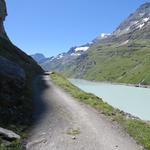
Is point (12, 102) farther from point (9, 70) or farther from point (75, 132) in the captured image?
point (75, 132)

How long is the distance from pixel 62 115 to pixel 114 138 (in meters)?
8.05

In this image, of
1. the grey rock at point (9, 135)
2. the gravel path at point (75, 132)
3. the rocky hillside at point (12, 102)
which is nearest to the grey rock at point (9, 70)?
the rocky hillside at point (12, 102)

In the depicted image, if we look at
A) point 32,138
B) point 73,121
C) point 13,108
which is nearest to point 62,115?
point 73,121

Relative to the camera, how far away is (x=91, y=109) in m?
33.1

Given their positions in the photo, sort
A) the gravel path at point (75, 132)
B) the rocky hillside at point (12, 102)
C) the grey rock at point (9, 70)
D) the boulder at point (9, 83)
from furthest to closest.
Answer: the grey rock at point (9, 70) → the boulder at point (9, 83) → the rocky hillside at point (12, 102) → the gravel path at point (75, 132)

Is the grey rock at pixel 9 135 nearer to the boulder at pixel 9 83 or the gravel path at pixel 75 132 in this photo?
the gravel path at pixel 75 132

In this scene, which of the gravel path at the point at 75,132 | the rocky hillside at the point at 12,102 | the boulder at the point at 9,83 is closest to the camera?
the gravel path at the point at 75,132

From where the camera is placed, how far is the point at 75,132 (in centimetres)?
2347

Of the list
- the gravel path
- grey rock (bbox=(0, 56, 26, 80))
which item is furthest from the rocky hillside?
the gravel path

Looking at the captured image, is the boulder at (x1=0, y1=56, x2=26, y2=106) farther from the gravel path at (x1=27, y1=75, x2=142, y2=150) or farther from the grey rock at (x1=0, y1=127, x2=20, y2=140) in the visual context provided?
the grey rock at (x1=0, y1=127, x2=20, y2=140)

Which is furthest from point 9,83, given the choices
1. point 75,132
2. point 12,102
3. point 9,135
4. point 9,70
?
point 9,135

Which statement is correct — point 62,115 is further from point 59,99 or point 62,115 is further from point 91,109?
point 59,99

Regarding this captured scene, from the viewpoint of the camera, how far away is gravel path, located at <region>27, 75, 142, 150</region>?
20.6 m

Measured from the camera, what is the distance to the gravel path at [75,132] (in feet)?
67.5
